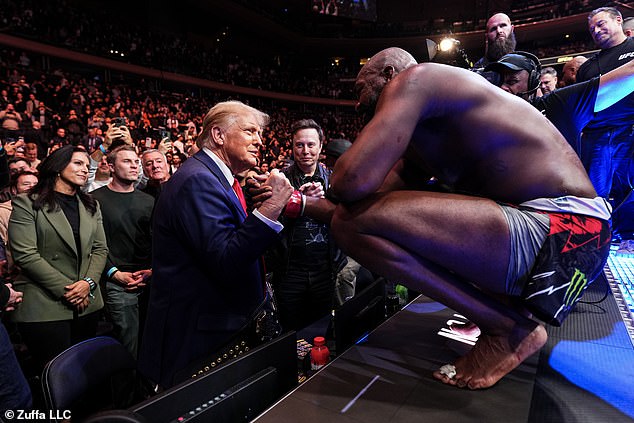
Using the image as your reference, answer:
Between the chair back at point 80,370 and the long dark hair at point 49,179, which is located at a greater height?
the long dark hair at point 49,179

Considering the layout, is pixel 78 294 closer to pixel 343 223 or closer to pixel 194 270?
pixel 194 270

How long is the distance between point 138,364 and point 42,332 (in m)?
1.29

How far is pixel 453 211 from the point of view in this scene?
116 cm

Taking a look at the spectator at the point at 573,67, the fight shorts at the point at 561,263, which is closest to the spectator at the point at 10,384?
the fight shorts at the point at 561,263

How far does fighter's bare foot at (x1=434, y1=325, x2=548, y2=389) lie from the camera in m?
1.18

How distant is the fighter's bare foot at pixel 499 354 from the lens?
1.18 metres

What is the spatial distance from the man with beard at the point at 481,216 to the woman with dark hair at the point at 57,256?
208 centimetres

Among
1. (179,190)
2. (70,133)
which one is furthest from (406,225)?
(70,133)

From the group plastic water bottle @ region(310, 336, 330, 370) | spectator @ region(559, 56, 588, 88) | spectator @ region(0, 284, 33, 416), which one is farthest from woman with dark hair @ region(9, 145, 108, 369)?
spectator @ region(559, 56, 588, 88)

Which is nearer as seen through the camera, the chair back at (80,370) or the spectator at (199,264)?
the chair back at (80,370)

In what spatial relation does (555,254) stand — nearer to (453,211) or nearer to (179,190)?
(453,211)

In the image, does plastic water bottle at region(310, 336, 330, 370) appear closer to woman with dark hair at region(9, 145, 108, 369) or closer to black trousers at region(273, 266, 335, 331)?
black trousers at region(273, 266, 335, 331)

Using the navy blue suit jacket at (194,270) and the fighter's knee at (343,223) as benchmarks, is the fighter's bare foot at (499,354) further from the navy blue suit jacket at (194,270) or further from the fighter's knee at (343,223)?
the navy blue suit jacket at (194,270)

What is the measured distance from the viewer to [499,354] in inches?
46.8
